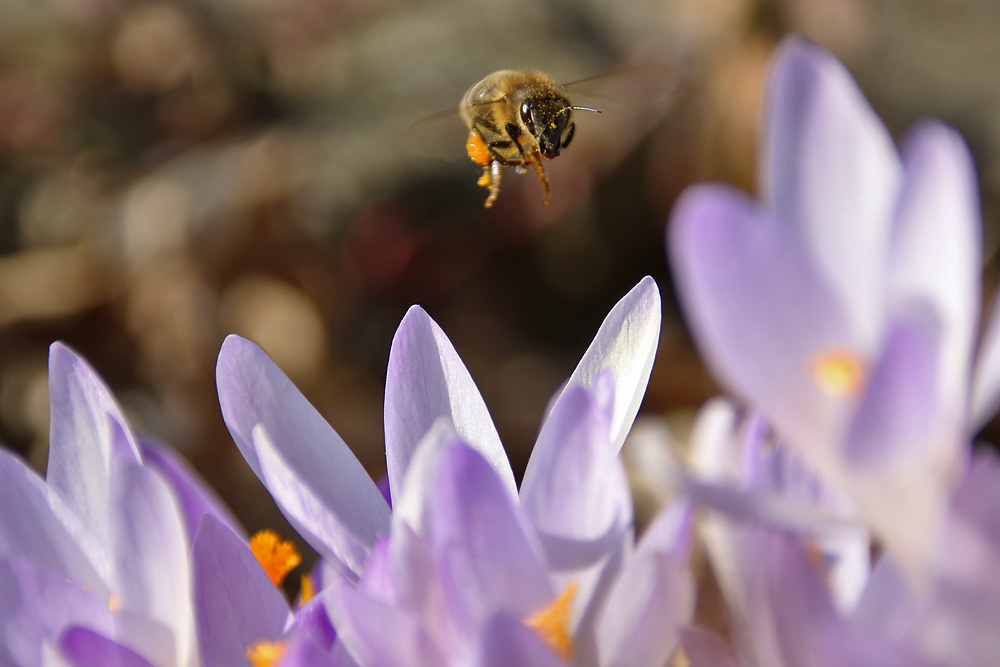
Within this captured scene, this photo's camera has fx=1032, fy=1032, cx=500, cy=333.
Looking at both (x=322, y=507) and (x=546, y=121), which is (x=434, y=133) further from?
(x=322, y=507)

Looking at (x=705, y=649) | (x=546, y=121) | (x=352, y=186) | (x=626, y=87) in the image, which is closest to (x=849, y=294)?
(x=705, y=649)

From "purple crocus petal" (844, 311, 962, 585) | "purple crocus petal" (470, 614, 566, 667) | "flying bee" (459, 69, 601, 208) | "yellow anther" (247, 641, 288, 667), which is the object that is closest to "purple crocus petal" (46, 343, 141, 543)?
"yellow anther" (247, 641, 288, 667)

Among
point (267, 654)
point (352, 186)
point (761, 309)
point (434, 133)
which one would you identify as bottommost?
point (352, 186)

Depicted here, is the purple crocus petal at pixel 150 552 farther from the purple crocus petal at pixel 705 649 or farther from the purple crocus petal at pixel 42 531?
the purple crocus petal at pixel 705 649

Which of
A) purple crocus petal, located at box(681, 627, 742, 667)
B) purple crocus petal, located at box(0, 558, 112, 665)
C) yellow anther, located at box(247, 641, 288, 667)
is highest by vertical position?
purple crocus petal, located at box(0, 558, 112, 665)

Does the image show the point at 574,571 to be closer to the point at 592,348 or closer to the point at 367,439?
the point at 592,348

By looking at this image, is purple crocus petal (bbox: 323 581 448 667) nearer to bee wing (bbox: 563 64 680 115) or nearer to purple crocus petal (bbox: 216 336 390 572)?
purple crocus petal (bbox: 216 336 390 572)
